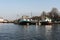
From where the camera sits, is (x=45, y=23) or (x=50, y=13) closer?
(x=45, y=23)

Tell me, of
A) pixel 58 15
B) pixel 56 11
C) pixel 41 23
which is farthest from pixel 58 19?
pixel 41 23

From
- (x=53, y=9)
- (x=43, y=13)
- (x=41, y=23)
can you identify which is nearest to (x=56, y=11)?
(x=53, y=9)

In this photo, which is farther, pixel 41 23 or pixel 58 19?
pixel 58 19

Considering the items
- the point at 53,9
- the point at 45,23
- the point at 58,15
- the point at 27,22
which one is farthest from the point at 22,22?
the point at 58,15

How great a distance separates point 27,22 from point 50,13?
44.3 m

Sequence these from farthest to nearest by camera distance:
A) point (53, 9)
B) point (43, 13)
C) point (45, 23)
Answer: point (43, 13) → point (53, 9) → point (45, 23)

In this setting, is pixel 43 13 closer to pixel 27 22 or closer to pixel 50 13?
pixel 50 13

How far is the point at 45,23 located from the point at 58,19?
172 ft

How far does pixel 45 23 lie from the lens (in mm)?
135125

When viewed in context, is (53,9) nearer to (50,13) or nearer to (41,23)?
(50,13)

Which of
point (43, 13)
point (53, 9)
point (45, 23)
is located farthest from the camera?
point (43, 13)

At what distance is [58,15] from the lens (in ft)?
589

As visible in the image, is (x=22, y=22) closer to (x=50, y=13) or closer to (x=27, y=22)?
(x=27, y=22)

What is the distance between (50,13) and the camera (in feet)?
574
